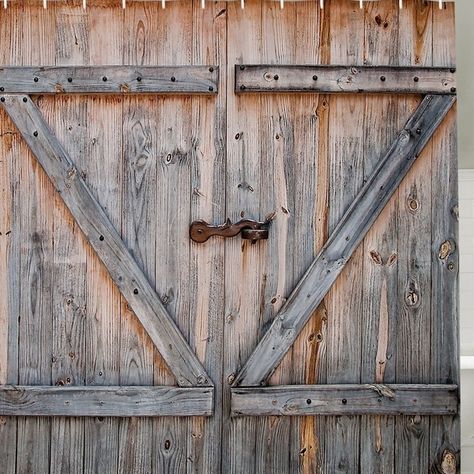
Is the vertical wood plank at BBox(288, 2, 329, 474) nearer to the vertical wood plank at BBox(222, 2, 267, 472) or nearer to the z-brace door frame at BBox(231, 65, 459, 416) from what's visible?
the z-brace door frame at BBox(231, 65, 459, 416)

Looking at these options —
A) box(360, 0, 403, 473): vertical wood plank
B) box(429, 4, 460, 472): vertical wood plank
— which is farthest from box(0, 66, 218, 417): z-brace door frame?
box(429, 4, 460, 472): vertical wood plank

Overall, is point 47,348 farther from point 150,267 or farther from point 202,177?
point 202,177

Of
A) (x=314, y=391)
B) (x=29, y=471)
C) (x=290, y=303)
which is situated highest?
(x=290, y=303)

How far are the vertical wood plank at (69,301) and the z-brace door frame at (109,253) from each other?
0.05 meters

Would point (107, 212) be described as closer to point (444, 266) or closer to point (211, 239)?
point (211, 239)

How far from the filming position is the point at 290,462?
346 cm

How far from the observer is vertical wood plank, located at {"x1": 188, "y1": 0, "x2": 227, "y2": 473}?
346 centimetres

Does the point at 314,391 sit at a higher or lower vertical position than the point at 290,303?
lower

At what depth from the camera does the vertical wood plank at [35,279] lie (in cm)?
346

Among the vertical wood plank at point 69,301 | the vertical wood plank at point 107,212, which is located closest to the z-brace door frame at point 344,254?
the vertical wood plank at point 107,212

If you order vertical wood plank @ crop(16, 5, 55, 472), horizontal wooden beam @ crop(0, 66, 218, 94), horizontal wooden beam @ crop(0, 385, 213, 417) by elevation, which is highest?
horizontal wooden beam @ crop(0, 66, 218, 94)

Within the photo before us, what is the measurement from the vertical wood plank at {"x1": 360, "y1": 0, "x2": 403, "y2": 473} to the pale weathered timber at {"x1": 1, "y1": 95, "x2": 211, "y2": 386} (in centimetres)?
77

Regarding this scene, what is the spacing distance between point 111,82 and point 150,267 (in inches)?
33.1

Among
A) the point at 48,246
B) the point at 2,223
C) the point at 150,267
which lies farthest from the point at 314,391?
the point at 2,223
